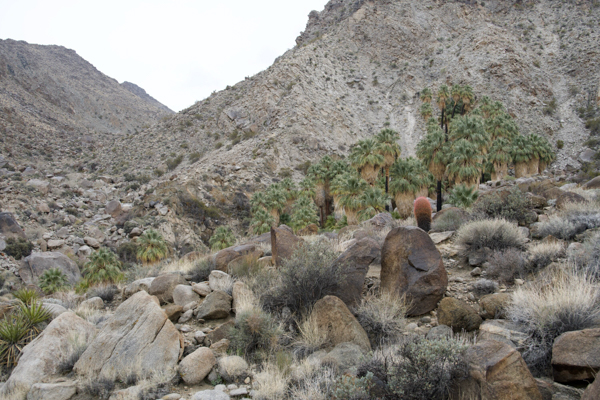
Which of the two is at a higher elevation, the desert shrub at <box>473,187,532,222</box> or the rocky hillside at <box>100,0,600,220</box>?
the rocky hillside at <box>100,0,600,220</box>

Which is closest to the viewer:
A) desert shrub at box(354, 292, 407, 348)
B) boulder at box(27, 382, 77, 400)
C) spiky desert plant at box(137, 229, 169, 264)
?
boulder at box(27, 382, 77, 400)

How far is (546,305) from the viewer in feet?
17.4

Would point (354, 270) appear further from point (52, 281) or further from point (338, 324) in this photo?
point (52, 281)

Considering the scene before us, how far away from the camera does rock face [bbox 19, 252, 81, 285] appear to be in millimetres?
29391

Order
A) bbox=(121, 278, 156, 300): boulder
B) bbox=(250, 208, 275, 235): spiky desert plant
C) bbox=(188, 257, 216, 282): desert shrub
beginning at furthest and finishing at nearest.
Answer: bbox=(250, 208, 275, 235): spiky desert plant < bbox=(188, 257, 216, 282): desert shrub < bbox=(121, 278, 156, 300): boulder

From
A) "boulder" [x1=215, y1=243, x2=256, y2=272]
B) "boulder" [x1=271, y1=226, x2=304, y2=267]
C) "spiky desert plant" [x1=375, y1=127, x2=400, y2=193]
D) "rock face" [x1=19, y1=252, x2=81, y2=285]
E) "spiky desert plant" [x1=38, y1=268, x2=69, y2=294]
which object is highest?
"spiky desert plant" [x1=375, y1=127, x2=400, y2=193]

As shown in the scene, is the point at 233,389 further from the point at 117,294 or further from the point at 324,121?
the point at 324,121

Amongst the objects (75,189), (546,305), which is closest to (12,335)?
(546,305)

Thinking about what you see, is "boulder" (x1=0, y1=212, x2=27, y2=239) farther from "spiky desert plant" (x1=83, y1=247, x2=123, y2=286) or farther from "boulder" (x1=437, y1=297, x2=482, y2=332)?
"boulder" (x1=437, y1=297, x2=482, y2=332)

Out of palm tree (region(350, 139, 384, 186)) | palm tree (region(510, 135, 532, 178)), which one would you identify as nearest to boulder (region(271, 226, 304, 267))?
palm tree (region(350, 139, 384, 186))

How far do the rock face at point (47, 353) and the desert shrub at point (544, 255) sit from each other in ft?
30.5

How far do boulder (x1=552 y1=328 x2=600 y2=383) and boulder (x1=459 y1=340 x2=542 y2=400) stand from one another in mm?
584

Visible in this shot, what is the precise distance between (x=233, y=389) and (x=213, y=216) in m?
37.1

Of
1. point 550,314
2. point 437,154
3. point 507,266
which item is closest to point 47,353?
point 550,314
